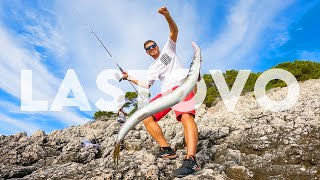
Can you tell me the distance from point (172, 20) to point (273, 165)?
3.23 metres

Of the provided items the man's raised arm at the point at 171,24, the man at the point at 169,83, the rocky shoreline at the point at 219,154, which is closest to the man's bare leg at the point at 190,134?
the man at the point at 169,83

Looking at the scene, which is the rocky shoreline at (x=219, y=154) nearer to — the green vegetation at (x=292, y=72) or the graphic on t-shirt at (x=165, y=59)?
the graphic on t-shirt at (x=165, y=59)

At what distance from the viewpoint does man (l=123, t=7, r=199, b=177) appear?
5391 millimetres

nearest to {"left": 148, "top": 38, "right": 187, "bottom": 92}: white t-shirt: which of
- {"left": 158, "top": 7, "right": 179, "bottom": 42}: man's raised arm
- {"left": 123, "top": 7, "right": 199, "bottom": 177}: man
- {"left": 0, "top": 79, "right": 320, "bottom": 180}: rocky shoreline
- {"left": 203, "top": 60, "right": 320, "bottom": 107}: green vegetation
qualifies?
{"left": 123, "top": 7, "right": 199, "bottom": 177}: man

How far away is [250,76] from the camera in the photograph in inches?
1133

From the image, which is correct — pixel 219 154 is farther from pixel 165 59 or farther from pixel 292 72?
pixel 292 72

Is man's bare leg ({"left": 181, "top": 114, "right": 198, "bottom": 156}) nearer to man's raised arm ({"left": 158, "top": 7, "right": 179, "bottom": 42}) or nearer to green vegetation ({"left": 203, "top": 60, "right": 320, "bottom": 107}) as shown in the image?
man's raised arm ({"left": 158, "top": 7, "right": 179, "bottom": 42})

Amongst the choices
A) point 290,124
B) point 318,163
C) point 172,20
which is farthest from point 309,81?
point 172,20

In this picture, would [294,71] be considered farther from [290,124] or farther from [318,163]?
[318,163]

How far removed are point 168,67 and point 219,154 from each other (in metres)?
2.23

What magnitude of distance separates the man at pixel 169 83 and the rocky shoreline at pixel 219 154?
1.62 ft

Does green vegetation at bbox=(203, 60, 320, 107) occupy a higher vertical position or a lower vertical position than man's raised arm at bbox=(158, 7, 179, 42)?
higher

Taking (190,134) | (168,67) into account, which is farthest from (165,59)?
(190,134)

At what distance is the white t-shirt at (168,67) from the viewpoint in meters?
5.77
